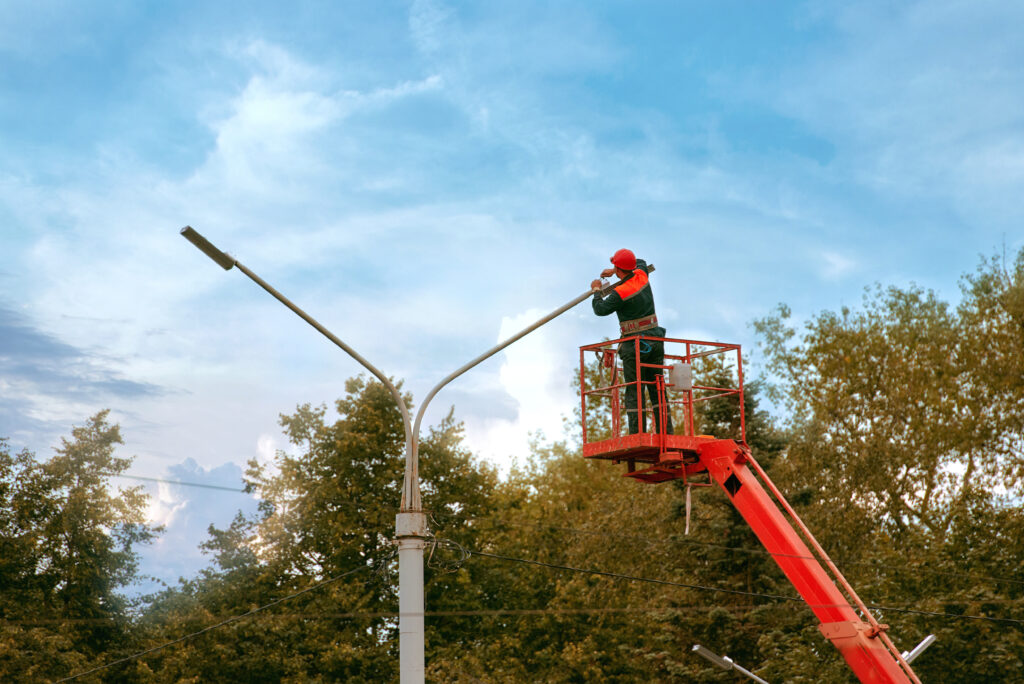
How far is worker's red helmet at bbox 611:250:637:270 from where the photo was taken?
16.0m

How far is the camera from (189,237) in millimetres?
12578

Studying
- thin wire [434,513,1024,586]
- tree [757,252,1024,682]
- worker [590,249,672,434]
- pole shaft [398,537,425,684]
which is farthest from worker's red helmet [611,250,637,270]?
tree [757,252,1024,682]

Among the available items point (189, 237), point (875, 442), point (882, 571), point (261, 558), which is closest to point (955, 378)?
point (875, 442)

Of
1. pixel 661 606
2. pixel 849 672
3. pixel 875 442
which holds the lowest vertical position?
pixel 849 672

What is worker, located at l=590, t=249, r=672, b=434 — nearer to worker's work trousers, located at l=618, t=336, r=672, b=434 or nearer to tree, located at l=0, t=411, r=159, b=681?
worker's work trousers, located at l=618, t=336, r=672, b=434

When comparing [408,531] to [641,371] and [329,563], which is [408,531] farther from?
[329,563]

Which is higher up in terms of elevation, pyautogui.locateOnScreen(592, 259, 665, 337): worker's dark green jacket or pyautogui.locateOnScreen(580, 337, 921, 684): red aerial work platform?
pyautogui.locateOnScreen(592, 259, 665, 337): worker's dark green jacket

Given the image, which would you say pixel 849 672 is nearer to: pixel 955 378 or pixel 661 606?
pixel 661 606

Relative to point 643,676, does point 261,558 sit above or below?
above

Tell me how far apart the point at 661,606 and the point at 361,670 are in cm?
1113

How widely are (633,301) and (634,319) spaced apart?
0.93 ft

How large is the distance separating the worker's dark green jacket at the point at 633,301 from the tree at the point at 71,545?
30286 mm

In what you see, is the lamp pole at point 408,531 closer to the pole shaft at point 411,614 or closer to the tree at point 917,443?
the pole shaft at point 411,614

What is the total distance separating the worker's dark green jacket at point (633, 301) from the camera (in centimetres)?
1587
